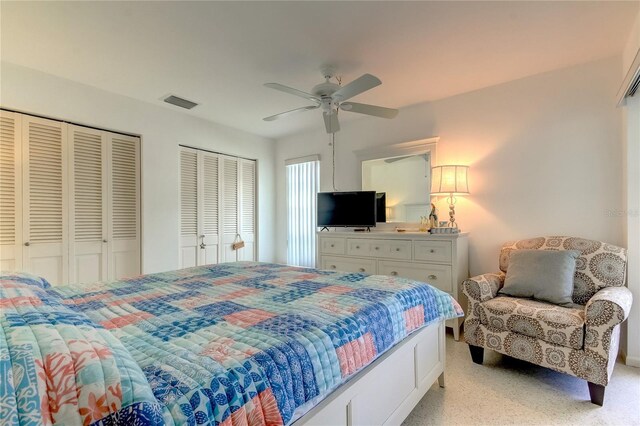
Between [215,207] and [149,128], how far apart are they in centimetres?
128

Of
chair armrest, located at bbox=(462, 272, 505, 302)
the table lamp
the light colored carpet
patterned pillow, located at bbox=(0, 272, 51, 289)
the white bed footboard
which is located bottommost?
the light colored carpet

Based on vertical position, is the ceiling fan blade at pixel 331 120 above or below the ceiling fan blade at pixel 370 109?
below

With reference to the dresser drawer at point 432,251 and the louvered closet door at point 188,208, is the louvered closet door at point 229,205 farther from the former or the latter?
the dresser drawer at point 432,251

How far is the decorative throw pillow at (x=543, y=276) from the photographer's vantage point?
2.25 metres

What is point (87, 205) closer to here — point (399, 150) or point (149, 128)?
point (149, 128)

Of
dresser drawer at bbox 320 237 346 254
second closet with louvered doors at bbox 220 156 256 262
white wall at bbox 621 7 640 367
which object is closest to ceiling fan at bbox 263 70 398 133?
dresser drawer at bbox 320 237 346 254

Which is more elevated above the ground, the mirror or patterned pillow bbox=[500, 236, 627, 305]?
the mirror

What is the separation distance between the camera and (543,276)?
2.33 metres

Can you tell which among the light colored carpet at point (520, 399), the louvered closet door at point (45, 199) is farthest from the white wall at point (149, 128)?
the light colored carpet at point (520, 399)

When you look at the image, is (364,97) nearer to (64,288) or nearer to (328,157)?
(328,157)

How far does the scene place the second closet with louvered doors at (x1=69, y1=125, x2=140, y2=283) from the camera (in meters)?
3.03

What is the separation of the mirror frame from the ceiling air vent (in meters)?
2.13

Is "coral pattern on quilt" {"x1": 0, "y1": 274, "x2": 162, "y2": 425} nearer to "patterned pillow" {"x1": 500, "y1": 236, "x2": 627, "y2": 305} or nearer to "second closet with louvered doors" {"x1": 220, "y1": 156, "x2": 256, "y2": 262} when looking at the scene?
"patterned pillow" {"x1": 500, "y1": 236, "x2": 627, "y2": 305}

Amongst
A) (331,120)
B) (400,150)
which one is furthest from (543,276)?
(331,120)
